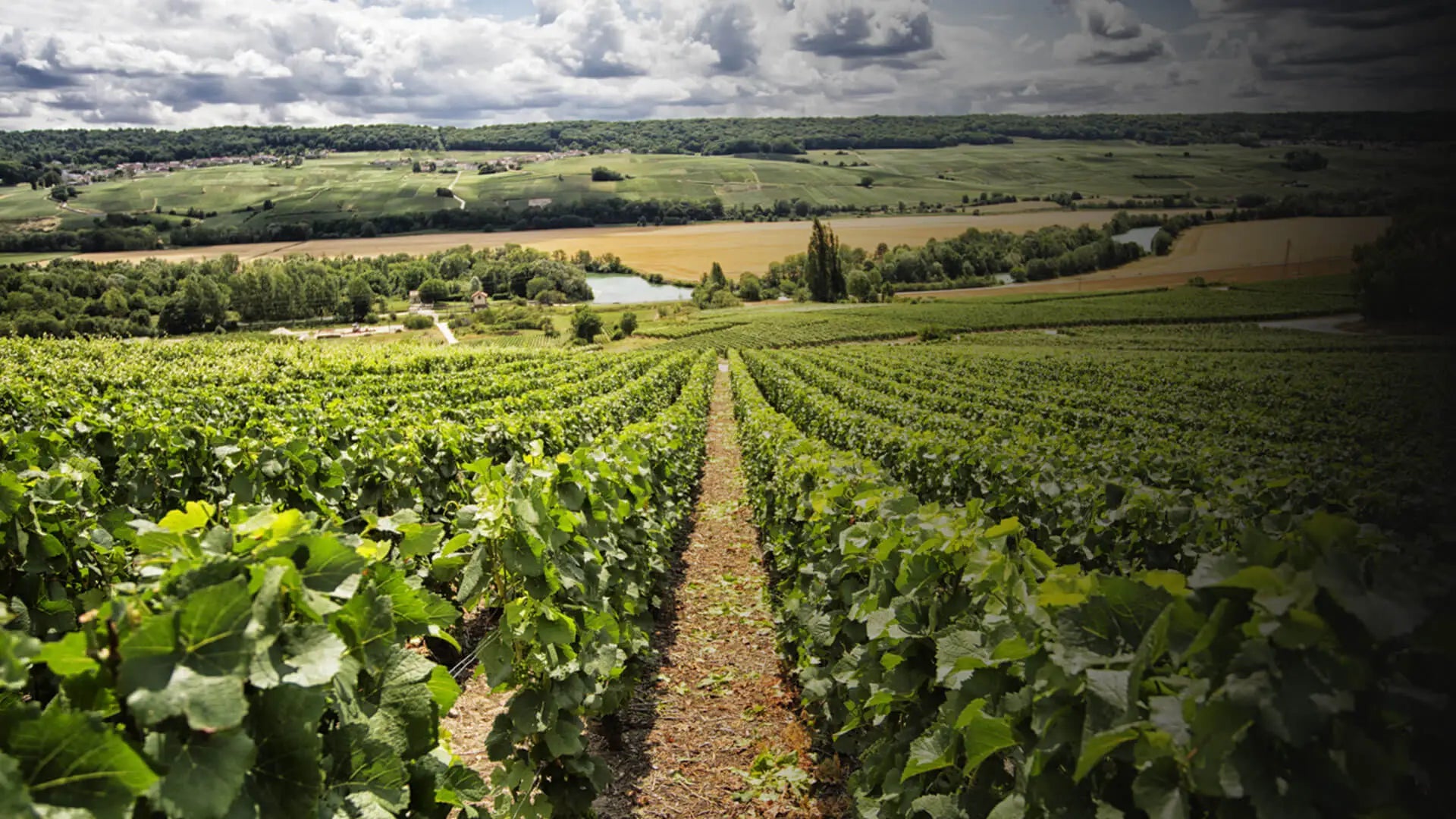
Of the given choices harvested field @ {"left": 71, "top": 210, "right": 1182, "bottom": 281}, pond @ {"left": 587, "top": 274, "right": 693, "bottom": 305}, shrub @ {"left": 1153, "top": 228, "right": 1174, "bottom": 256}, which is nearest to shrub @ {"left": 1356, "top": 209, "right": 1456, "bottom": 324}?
shrub @ {"left": 1153, "top": 228, "right": 1174, "bottom": 256}

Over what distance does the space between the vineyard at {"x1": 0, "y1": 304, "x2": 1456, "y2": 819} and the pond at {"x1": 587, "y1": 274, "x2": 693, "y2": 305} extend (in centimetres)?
10738

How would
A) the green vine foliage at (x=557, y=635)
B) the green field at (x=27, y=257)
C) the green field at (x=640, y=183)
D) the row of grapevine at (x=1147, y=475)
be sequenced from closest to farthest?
the green vine foliage at (x=557, y=635), the row of grapevine at (x=1147, y=475), the green field at (x=27, y=257), the green field at (x=640, y=183)

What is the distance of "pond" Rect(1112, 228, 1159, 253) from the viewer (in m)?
78.2

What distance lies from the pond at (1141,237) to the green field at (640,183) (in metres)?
4.44

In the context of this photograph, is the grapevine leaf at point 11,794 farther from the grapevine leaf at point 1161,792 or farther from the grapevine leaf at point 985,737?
the grapevine leaf at point 985,737

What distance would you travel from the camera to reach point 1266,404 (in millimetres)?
20547

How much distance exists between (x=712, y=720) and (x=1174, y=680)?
469cm

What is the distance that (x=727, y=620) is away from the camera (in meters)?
8.12

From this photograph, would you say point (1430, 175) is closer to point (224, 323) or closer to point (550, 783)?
point (550, 783)

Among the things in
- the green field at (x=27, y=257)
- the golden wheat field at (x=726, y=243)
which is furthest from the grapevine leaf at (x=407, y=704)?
the green field at (x=27, y=257)

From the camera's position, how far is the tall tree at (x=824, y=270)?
348 feet

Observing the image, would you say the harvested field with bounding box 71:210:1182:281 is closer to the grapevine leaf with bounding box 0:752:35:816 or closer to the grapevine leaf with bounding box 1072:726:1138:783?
the grapevine leaf with bounding box 1072:726:1138:783

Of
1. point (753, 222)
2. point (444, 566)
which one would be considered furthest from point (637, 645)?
point (753, 222)

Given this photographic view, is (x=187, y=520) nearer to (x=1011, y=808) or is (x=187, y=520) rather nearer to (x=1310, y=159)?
(x=1011, y=808)
